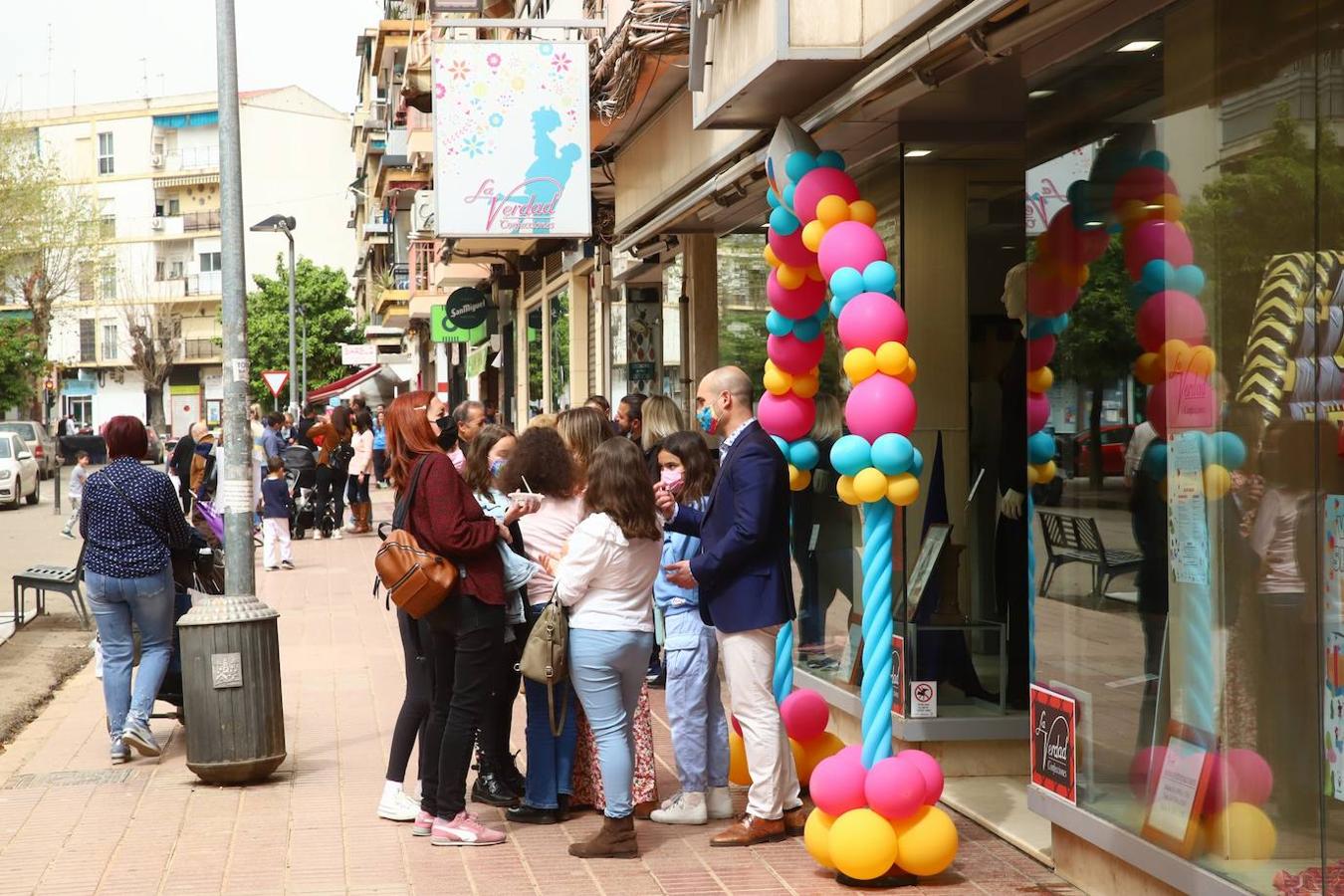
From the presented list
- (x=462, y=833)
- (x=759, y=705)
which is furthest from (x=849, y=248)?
(x=462, y=833)

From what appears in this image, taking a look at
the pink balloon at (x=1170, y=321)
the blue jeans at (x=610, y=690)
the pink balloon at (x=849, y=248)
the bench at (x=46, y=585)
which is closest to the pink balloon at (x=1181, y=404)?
the pink balloon at (x=1170, y=321)

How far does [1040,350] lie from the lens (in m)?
6.59

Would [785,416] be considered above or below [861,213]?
below

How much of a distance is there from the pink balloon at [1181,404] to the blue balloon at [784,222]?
2.40 metres

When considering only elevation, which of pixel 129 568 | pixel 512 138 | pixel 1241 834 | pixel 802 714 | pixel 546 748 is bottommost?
pixel 546 748

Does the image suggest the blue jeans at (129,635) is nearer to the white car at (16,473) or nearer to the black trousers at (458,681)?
the black trousers at (458,681)

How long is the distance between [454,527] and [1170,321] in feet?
→ 9.85

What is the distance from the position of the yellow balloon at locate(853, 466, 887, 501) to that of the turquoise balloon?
3 cm

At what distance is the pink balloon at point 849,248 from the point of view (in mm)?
6625

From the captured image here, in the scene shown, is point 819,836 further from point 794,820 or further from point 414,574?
point 414,574

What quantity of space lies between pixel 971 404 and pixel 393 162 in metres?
34.6

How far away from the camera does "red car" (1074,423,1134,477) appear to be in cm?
580

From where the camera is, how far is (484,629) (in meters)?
6.91

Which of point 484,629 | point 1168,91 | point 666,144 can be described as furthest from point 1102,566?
point 666,144
